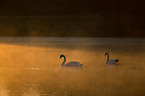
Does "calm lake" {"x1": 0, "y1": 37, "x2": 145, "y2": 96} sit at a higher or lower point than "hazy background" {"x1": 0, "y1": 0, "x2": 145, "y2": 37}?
lower

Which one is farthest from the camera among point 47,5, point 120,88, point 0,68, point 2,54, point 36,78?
point 47,5

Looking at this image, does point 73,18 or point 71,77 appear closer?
point 71,77

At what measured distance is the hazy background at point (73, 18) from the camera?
2875 cm

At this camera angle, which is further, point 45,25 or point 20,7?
point 20,7

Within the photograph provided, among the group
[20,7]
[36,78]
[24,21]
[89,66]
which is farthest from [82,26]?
[36,78]

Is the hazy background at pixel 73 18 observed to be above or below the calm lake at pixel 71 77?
above

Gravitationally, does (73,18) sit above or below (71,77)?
above

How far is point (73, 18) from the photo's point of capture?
101ft

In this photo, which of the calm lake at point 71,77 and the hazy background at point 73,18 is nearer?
the calm lake at point 71,77

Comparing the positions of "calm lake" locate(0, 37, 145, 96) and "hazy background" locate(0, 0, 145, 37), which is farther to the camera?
"hazy background" locate(0, 0, 145, 37)

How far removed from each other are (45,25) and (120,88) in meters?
21.8

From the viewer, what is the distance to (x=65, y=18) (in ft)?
101

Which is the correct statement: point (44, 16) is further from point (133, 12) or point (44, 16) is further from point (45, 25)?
point (133, 12)

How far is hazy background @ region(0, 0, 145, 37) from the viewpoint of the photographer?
28.8m
